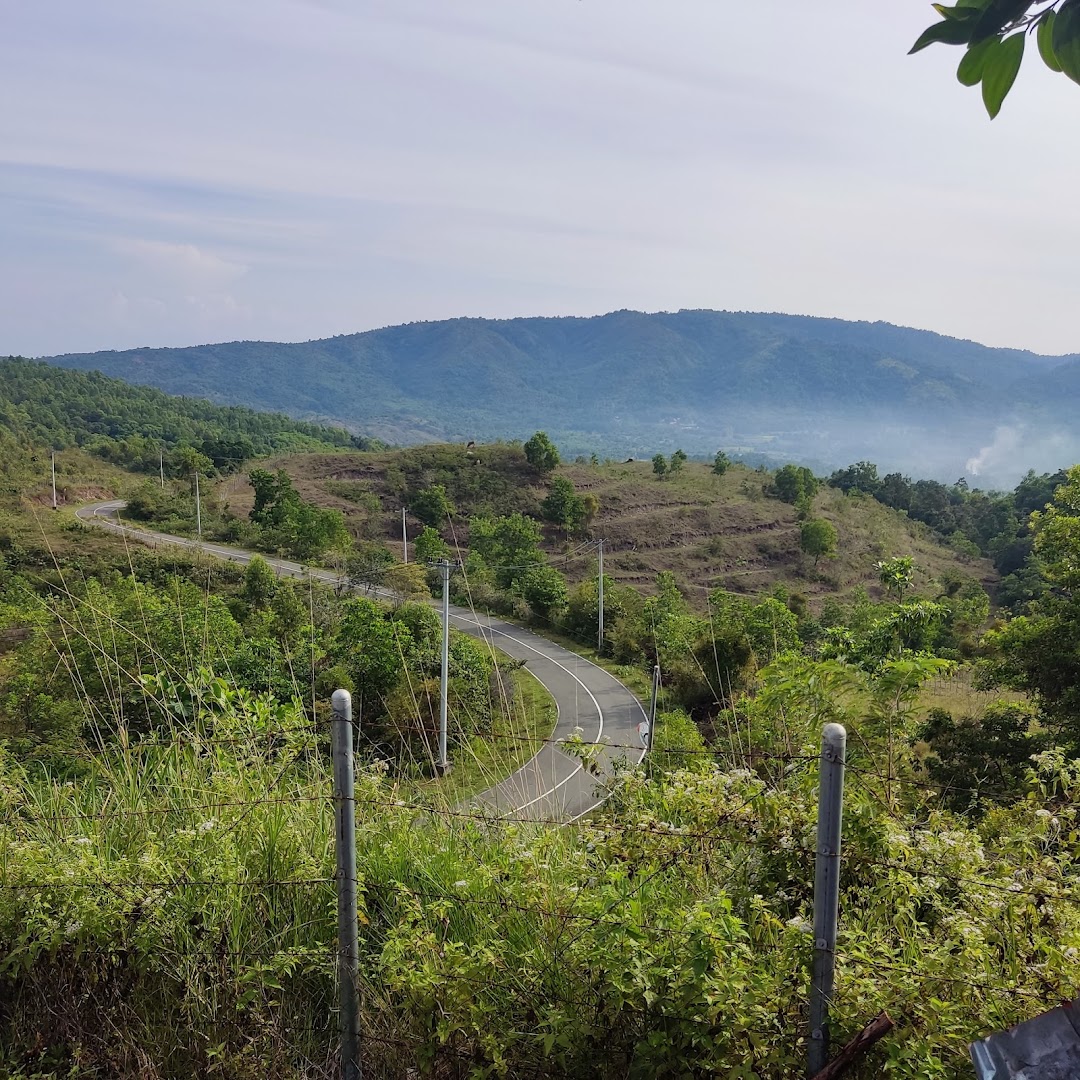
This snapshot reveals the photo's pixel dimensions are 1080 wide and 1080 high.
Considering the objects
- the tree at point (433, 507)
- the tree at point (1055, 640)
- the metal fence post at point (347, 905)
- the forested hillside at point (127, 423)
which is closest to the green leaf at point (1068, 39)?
the metal fence post at point (347, 905)

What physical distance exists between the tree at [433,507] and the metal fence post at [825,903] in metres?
49.1

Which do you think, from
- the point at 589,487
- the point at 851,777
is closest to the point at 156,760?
the point at 851,777

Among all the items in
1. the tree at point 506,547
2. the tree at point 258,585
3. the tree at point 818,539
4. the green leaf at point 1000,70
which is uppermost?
the green leaf at point 1000,70

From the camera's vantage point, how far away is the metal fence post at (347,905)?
2.08 metres

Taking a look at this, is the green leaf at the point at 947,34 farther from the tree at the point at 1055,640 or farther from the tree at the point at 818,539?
the tree at the point at 818,539

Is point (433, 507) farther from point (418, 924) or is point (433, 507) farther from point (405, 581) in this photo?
point (418, 924)

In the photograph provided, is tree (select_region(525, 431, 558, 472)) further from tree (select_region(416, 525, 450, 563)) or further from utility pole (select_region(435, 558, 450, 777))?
utility pole (select_region(435, 558, 450, 777))

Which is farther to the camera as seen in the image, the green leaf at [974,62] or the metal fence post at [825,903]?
the metal fence post at [825,903]

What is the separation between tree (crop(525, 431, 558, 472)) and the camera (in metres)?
59.8

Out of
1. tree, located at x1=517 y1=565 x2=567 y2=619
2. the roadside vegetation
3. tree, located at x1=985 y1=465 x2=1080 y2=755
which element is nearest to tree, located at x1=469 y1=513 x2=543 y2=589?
tree, located at x1=517 y1=565 x2=567 y2=619

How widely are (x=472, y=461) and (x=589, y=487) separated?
29.5ft

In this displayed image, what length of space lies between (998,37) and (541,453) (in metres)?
59.6

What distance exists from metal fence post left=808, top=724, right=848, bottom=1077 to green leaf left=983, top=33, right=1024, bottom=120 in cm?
121

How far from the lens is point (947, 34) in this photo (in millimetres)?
855
